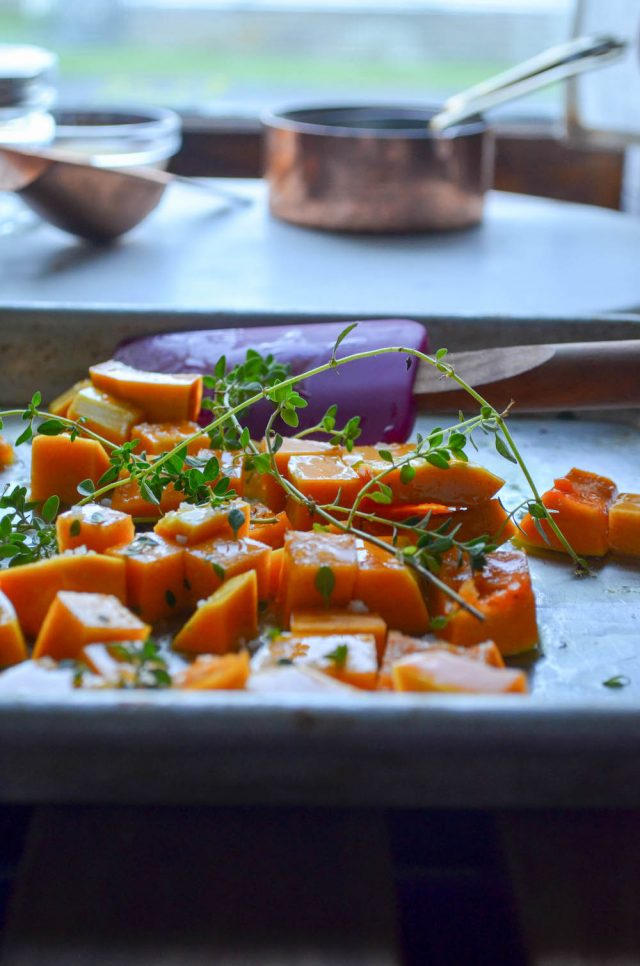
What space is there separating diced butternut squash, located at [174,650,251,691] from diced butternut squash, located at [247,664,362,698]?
0.04 feet

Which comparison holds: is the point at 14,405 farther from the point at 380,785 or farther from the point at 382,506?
the point at 380,785

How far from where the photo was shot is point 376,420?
1553mm

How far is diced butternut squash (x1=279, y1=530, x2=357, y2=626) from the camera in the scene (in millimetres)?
1079

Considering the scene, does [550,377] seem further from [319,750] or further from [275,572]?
[319,750]

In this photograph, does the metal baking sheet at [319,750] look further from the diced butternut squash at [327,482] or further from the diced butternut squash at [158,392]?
the diced butternut squash at [158,392]

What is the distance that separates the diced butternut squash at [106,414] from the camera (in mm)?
1441

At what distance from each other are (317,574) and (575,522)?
388 mm

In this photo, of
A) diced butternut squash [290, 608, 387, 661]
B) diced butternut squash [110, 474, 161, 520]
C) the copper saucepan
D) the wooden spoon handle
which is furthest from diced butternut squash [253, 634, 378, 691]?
the copper saucepan

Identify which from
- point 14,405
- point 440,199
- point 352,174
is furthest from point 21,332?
point 440,199

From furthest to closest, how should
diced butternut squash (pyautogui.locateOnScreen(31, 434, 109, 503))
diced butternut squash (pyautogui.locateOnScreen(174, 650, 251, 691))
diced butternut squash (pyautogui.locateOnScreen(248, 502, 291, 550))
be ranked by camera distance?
diced butternut squash (pyautogui.locateOnScreen(31, 434, 109, 503)) < diced butternut squash (pyautogui.locateOnScreen(248, 502, 291, 550)) < diced butternut squash (pyautogui.locateOnScreen(174, 650, 251, 691))

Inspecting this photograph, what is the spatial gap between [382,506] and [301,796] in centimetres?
52

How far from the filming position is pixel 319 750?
80 cm

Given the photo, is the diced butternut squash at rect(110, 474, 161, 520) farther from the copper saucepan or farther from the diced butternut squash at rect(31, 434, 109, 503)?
the copper saucepan

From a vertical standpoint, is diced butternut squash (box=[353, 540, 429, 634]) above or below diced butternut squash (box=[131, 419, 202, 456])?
below
